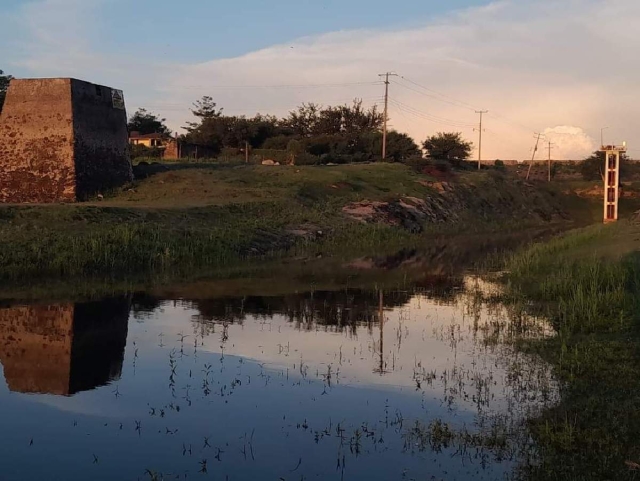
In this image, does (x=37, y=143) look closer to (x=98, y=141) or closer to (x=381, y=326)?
(x=98, y=141)

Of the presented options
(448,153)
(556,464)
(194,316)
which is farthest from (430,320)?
(448,153)

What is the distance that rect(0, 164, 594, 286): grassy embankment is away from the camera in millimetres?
20422

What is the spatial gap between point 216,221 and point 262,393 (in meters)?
19.4

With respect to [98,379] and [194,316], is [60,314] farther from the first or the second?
[98,379]

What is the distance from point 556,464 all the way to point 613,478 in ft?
1.71

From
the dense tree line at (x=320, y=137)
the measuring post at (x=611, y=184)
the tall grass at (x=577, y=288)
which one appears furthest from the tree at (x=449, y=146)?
the tall grass at (x=577, y=288)

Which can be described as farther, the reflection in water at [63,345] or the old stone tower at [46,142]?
the old stone tower at [46,142]

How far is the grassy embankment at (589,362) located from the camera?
669cm

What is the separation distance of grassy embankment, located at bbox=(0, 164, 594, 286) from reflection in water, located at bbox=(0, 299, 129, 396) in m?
4.39

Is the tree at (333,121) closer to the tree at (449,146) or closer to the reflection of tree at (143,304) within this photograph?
the tree at (449,146)

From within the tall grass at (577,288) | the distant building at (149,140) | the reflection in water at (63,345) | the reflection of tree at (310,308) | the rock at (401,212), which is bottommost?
the reflection in water at (63,345)

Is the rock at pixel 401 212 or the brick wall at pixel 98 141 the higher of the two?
the brick wall at pixel 98 141

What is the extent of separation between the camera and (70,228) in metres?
22.7

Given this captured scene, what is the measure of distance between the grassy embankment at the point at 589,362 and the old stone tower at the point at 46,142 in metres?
19.8
